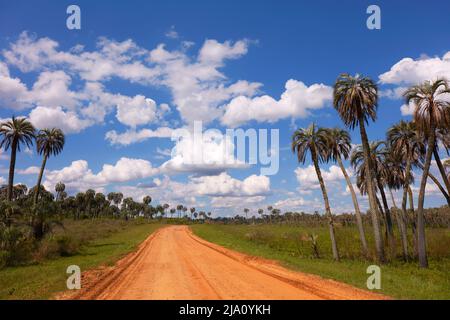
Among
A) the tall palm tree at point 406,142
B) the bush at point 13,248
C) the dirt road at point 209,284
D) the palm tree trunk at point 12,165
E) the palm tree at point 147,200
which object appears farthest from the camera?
the palm tree at point 147,200

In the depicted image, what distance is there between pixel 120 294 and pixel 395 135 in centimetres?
2629

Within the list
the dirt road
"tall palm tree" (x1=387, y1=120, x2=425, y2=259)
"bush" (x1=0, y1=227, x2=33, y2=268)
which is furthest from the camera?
"tall palm tree" (x1=387, y1=120, x2=425, y2=259)

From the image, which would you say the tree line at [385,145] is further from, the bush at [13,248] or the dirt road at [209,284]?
the bush at [13,248]

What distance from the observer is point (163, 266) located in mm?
19281

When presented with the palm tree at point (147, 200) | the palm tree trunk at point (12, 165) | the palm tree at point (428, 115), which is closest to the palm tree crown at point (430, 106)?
the palm tree at point (428, 115)

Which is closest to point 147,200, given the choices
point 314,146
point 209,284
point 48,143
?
point 48,143

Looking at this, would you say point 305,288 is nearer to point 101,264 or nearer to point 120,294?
point 120,294

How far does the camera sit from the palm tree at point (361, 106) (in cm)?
2642

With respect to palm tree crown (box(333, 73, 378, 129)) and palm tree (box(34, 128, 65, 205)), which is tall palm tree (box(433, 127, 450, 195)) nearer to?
palm tree crown (box(333, 73, 378, 129))

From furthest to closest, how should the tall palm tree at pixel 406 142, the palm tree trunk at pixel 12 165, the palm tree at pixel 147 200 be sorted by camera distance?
the palm tree at pixel 147 200, the palm tree trunk at pixel 12 165, the tall palm tree at pixel 406 142

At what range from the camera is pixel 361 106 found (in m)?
26.8

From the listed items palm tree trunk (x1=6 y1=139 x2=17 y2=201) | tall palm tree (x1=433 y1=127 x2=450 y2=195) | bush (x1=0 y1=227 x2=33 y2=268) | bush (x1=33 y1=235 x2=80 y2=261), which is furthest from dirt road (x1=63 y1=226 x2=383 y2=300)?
palm tree trunk (x1=6 y1=139 x2=17 y2=201)

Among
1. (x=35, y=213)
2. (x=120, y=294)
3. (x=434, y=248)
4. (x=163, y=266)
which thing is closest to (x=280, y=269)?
(x=163, y=266)

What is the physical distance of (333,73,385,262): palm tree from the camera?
86.7 ft
